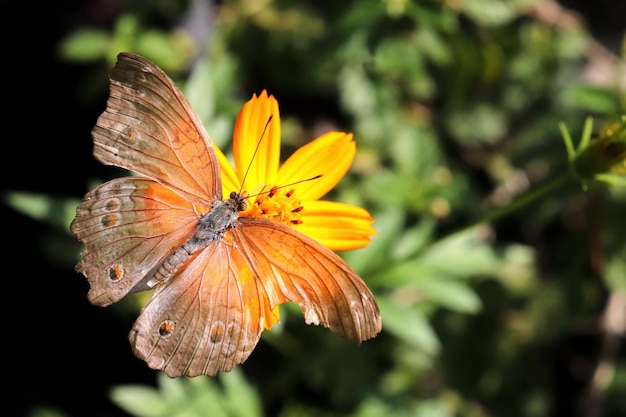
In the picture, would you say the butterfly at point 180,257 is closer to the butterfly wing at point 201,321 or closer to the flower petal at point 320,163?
the butterfly wing at point 201,321

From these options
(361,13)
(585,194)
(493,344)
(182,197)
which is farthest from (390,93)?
(182,197)

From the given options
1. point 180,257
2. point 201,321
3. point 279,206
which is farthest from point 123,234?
point 279,206

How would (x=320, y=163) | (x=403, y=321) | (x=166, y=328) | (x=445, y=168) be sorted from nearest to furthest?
(x=166, y=328)
(x=320, y=163)
(x=403, y=321)
(x=445, y=168)

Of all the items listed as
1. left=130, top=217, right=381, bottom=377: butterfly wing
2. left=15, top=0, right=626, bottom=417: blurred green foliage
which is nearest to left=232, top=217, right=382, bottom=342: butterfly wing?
left=130, top=217, right=381, bottom=377: butterfly wing

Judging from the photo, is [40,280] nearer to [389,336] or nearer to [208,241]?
[389,336]

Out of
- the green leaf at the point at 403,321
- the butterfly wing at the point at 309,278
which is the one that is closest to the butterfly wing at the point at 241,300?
the butterfly wing at the point at 309,278

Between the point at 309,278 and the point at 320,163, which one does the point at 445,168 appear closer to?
the point at 320,163

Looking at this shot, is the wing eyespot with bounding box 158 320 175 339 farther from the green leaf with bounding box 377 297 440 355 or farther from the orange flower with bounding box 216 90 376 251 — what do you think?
the green leaf with bounding box 377 297 440 355

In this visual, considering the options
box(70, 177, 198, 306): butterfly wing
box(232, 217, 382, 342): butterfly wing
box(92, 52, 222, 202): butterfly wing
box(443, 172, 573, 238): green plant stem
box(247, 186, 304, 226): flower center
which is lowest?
box(443, 172, 573, 238): green plant stem
